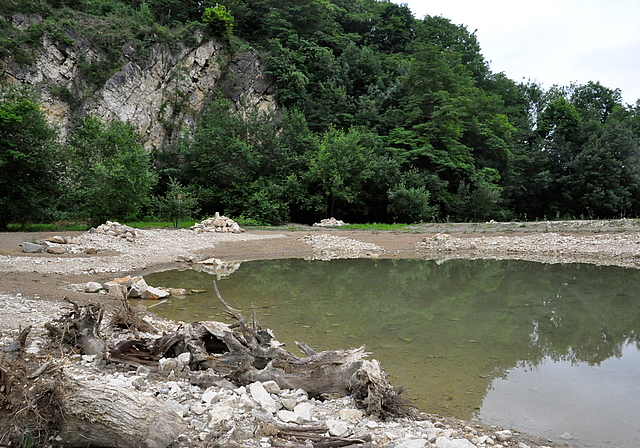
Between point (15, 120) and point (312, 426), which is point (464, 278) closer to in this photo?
point (312, 426)

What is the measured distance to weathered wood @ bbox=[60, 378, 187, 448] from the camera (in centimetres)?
333

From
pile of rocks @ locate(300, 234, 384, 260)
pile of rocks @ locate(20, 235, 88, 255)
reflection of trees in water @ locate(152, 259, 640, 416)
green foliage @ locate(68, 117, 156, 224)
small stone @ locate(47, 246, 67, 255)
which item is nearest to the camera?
reflection of trees in water @ locate(152, 259, 640, 416)

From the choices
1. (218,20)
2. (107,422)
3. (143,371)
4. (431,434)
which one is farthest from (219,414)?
(218,20)

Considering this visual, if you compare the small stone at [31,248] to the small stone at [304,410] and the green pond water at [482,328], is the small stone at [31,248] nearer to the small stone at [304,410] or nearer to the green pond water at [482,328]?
the green pond water at [482,328]

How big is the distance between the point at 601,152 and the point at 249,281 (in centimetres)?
3451

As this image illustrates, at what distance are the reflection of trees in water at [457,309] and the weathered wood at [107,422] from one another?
3.36 metres

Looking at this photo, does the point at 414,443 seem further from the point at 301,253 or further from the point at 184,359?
the point at 301,253

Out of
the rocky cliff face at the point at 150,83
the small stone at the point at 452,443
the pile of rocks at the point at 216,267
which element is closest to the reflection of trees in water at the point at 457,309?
the pile of rocks at the point at 216,267

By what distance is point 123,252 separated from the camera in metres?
15.4

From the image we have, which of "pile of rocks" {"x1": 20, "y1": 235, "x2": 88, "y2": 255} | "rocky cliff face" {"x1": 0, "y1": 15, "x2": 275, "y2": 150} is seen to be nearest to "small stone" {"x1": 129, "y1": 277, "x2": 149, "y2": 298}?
"pile of rocks" {"x1": 20, "y1": 235, "x2": 88, "y2": 255}

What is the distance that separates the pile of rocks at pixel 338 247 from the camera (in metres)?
19.0

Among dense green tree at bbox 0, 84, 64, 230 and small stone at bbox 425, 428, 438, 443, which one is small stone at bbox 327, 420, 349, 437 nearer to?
small stone at bbox 425, 428, 438, 443

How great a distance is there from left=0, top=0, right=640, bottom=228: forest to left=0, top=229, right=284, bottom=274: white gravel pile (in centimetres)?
443

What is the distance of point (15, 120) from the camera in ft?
63.1
